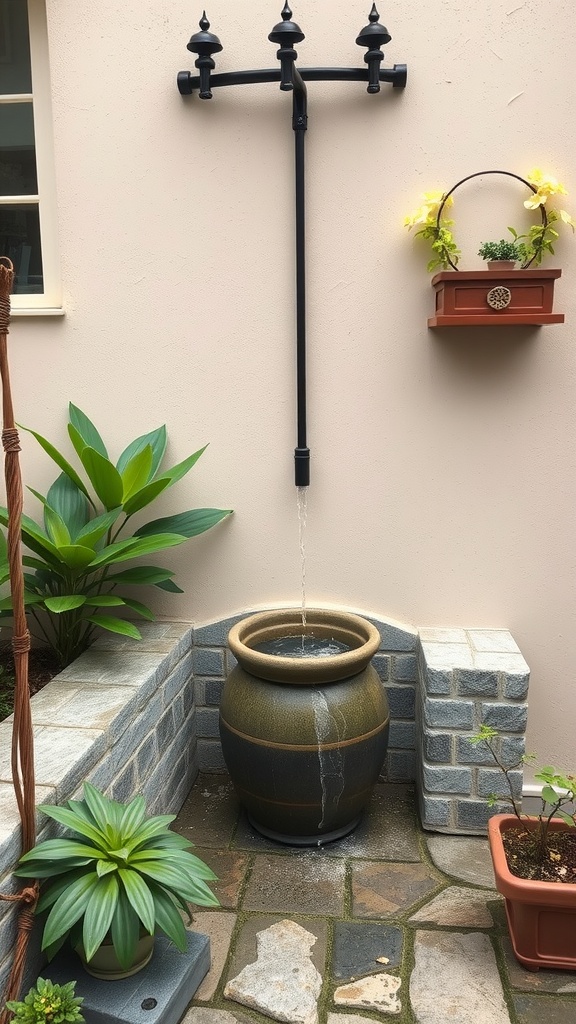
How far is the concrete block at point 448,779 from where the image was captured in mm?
2529

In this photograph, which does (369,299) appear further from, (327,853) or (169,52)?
(327,853)

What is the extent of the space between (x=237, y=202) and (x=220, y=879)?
2077mm

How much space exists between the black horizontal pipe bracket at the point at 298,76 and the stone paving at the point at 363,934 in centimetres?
Answer: 146

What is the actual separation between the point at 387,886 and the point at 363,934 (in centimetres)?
22

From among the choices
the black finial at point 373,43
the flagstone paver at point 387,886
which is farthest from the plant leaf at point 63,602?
the black finial at point 373,43

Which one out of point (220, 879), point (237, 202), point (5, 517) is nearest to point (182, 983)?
point (220, 879)

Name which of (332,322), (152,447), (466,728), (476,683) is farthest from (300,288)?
(466,728)

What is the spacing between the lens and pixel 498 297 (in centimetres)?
240

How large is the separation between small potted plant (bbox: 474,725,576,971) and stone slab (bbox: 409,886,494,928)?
0.43 feet

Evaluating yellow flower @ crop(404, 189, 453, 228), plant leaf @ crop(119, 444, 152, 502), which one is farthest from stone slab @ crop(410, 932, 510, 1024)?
yellow flower @ crop(404, 189, 453, 228)

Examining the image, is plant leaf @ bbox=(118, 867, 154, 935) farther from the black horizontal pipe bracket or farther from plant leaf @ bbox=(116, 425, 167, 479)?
the black horizontal pipe bracket

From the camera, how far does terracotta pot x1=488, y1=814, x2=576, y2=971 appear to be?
1.91 m

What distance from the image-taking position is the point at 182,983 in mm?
1788

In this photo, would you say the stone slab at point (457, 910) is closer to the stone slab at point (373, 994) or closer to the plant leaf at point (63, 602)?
the stone slab at point (373, 994)
